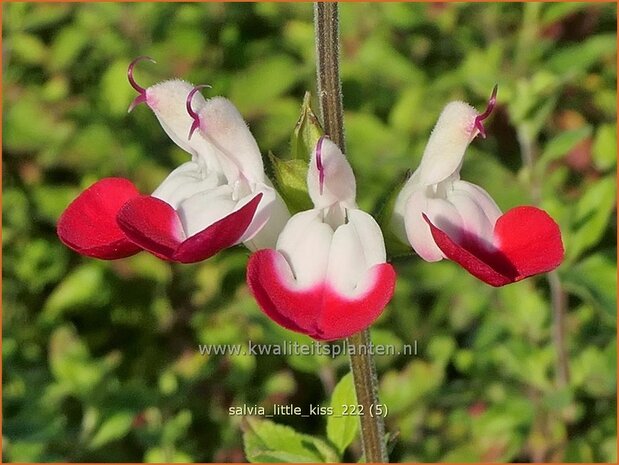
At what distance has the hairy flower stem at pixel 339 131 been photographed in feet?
2.63

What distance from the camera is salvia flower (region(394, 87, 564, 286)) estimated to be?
0.77 m

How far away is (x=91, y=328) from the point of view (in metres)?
1.70

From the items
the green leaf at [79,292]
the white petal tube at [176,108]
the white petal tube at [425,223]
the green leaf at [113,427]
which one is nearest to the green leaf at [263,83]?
the green leaf at [79,292]

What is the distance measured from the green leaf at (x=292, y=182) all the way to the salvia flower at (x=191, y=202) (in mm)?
17

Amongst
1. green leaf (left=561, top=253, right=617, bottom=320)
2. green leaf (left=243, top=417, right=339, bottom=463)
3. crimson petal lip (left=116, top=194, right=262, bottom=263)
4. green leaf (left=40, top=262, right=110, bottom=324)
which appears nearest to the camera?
crimson petal lip (left=116, top=194, right=262, bottom=263)

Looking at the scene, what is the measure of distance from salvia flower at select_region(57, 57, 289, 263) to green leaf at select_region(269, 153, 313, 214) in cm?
2

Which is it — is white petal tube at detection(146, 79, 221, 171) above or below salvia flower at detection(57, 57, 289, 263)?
above

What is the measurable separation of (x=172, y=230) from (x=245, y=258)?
793mm

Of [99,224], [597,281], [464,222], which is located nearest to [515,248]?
[464,222]

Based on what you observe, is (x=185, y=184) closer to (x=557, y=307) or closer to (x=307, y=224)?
(x=307, y=224)

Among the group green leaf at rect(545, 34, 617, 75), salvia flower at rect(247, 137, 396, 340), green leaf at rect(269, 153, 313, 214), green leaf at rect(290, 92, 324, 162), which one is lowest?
salvia flower at rect(247, 137, 396, 340)

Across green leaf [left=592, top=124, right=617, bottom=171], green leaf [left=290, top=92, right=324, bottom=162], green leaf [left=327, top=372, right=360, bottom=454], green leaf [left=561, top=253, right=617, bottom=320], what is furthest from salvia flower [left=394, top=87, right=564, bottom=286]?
green leaf [left=592, top=124, right=617, bottom=171]

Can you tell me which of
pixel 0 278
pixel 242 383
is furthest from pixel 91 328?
pixel 242 383

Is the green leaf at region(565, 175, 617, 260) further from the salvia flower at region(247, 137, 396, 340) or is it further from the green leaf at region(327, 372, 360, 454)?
the salvia flower at region(247, 137, 396, 340)
